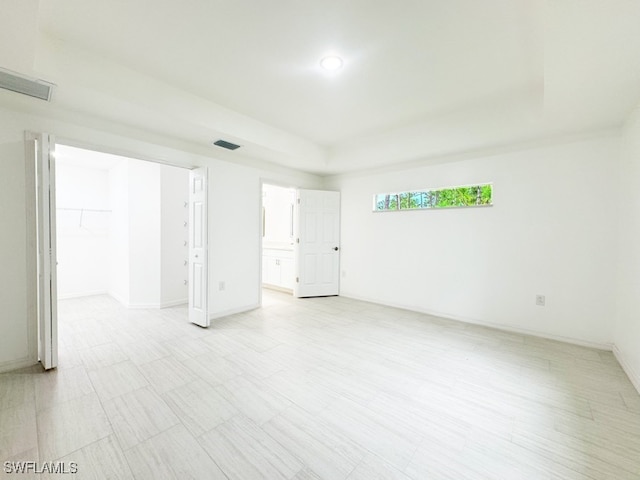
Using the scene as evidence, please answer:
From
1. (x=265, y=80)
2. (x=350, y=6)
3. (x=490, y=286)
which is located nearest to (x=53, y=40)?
(x=265, y=80)

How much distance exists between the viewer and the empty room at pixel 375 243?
5.42ft

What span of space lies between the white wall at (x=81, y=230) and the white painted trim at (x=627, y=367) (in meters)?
8.02

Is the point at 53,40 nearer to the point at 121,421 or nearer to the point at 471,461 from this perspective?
the point at 121,421

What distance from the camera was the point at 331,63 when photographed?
→ 92.7 inches

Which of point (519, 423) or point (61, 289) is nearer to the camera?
point (519, 423)

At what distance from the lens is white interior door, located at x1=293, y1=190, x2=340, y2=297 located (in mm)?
5281

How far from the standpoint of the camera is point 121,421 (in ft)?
5.99

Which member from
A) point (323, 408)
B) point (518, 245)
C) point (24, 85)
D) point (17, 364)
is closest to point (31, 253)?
point (17, 364)

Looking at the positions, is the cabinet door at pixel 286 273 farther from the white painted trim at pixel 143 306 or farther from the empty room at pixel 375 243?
the white painted trim at pixel 143 306

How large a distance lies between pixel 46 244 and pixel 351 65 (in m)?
3.25

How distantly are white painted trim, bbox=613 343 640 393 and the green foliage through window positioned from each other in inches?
81.9

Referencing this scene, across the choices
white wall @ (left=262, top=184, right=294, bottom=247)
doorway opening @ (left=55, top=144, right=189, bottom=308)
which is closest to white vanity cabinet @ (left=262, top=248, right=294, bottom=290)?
white wall @ (left=262, top=184, right=294, bottom=247)

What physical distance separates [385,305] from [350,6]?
4239 mm

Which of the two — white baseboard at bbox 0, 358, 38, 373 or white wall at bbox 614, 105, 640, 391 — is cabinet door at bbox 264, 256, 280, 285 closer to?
Answer: white baseboard at bbox 0, 358, 38, 373
